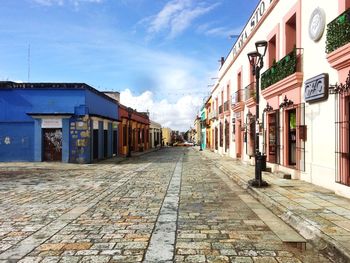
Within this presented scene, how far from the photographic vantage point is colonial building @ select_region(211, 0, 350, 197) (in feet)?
28.8

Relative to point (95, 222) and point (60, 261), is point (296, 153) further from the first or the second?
point (60, 261)

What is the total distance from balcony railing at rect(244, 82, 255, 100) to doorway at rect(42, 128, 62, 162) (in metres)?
10.3

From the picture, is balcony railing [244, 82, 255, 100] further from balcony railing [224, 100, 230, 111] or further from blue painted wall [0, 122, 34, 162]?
blue painted wall [0, 122, 34, 162]

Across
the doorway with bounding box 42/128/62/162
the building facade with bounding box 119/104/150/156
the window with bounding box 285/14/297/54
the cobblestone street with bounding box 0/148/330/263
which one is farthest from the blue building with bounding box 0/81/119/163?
the window with bounding box 285/14/297/54

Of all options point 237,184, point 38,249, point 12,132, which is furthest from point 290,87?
point 12,132

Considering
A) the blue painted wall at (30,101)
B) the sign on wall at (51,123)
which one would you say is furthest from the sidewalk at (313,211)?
the blue painted wall at (30,101)

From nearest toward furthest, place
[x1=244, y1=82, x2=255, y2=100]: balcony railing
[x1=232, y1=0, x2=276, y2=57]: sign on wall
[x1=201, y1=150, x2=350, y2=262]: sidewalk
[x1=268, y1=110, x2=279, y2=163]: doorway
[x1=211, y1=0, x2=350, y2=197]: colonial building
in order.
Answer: [x1=201, y1=150, x2=350, y2=262]: sidewalk < [x1=211, y1=0, x2=350, y2=197]: colonial building < [x1=268, y1=110, x2=279, y2=163]: doorway < [x1=232, y1=0, x2=276, y2=57]: sign on wall < [x1=244, y1=82, x2=255, y2=100]: balcony railing

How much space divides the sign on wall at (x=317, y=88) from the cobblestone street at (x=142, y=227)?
10.4ft

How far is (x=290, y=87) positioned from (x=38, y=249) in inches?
375

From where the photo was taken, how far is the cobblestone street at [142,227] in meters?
4.90

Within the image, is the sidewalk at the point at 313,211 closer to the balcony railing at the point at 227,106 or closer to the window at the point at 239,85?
the window at the point at 239,85

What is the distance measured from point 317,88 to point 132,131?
95.2ft

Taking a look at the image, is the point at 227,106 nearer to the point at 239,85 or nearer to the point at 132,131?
the point at 239,85

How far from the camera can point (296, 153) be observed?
12.2 meters
